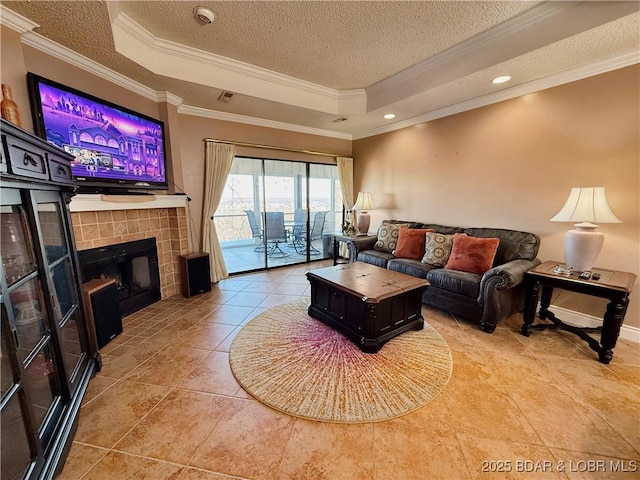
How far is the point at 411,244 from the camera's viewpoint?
12.1ft

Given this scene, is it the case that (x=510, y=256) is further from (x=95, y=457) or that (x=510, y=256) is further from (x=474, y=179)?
(x=95, y=457)

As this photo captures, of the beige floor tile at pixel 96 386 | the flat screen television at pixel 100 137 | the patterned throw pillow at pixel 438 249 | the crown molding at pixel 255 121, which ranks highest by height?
the crown molding at pixel 255 121

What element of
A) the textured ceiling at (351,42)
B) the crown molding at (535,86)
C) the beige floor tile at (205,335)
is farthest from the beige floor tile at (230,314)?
the crown molding at (535,86)

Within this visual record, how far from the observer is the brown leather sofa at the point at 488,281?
98.8 inches

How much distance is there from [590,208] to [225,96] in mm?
3987

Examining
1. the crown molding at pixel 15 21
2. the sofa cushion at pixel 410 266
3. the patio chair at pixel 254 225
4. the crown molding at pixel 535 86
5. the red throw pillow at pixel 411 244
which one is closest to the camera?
the crown molding at pixel 15 21

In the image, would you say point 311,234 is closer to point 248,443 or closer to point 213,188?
point 213,188

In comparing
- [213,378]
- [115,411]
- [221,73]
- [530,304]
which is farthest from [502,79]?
[115,411]

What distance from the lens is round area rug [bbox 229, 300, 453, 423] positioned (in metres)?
1.69

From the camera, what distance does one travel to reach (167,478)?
4.16ft

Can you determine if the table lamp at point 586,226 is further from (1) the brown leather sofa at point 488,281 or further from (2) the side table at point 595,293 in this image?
(1) the brown leather sofa at point 488,281

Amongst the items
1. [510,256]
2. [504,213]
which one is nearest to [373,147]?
[504,213]

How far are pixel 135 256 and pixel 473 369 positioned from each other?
3.63 meters

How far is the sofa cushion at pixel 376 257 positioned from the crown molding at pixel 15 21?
395 centimetres
